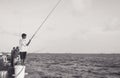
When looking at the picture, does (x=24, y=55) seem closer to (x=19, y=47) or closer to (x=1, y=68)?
(x=19, y=47)

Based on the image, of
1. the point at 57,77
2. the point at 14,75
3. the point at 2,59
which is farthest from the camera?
the point at 57,77

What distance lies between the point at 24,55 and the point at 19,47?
1.57ft

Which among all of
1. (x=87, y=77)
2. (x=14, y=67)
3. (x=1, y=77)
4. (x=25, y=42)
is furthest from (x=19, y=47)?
(x=87, y=77)

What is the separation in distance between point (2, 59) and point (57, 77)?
Result: 15665mm

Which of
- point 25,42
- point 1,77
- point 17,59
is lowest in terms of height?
point 1,77

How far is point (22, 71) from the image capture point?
9859 mm

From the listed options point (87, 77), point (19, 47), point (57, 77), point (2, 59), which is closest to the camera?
point (19, 47)

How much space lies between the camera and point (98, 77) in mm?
30266

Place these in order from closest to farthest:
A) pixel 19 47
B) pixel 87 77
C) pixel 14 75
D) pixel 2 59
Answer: pixel 14 75, pixel 19 47, pixel 2 59, pixel 87 77

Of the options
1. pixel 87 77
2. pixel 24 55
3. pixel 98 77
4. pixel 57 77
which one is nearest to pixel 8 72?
pixel 24 55

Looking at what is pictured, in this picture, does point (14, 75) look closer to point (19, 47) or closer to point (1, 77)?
point (1, 77)

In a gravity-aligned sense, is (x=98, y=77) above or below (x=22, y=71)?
below

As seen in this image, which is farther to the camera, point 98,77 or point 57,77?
point 98,77

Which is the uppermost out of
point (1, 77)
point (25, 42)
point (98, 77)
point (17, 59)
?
point (25, 42)
